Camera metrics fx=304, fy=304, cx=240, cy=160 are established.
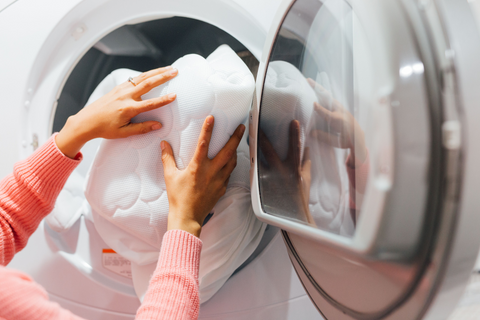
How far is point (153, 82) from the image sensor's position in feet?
2.02

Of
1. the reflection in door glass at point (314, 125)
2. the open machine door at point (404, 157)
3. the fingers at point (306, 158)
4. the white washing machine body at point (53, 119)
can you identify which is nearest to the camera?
the open machine door at point (404, 157)

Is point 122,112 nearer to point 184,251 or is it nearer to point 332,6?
point 184,251

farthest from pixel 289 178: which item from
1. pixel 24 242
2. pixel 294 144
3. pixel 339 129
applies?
pixel 24 242

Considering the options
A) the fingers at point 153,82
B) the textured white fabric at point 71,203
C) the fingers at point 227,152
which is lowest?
the textured white fabric at point 71,203

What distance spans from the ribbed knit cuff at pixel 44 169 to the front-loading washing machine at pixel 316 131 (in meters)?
0.21

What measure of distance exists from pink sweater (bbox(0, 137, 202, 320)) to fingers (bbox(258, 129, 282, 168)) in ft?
0.71

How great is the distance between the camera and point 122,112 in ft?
2.01

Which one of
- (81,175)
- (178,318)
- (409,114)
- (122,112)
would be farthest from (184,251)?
(81,175)

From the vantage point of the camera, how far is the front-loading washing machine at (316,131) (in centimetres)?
31

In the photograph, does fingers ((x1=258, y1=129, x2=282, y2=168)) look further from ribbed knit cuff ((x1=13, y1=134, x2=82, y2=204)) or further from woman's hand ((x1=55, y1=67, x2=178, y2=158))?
ribbed knit cuff ((x1=13, y1=134, x2=82, y2=204))

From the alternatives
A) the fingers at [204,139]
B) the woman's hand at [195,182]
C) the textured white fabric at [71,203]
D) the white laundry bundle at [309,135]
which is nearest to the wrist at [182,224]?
the woman's hand at [195,182]

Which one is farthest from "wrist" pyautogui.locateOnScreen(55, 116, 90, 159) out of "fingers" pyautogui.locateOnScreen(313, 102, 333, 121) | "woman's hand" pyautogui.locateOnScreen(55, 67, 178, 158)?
"fingers" pyautogui.locateOnScreen(313, 102, 333, 121)

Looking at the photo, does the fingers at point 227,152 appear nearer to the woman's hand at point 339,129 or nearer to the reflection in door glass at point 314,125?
the reflection in door glass at point 314,125

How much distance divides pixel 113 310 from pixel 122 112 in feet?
1.88
